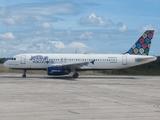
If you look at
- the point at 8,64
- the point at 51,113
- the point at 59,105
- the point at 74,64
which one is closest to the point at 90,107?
the point at 59,105

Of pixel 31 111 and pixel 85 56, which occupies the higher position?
pixel 85 56

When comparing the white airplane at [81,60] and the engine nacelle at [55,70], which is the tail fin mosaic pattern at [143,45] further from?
the engine nacelle at [55,70]

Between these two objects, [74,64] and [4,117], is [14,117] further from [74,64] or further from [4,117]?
[74,64]

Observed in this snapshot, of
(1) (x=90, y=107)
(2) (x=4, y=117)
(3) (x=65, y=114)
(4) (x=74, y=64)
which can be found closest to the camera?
(2) (x=4, y=117)

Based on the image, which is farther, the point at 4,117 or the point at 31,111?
the point at 31,111

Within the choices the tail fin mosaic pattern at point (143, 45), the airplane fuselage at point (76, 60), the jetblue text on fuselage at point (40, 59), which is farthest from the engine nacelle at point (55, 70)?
the tail fin mosaic pattern at point (143, 45)

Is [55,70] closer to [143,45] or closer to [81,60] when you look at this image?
[81,60]

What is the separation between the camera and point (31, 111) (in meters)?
13.7

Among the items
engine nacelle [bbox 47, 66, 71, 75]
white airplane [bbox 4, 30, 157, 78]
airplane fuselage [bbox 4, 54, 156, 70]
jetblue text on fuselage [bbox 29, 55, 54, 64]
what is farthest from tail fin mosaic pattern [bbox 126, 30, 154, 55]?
jetblue text on fuselage [bbox 29, 55, 54, 64]

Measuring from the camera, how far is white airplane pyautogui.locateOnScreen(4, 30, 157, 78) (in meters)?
41.4

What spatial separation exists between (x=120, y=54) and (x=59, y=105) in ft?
95.2

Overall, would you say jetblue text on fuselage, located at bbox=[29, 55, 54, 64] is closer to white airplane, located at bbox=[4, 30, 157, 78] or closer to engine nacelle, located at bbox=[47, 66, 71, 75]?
white airplane, located at bbox=[4, 30, 157, 78]

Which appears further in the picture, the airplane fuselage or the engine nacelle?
the airplane fuselage

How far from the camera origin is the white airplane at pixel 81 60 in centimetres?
4138
